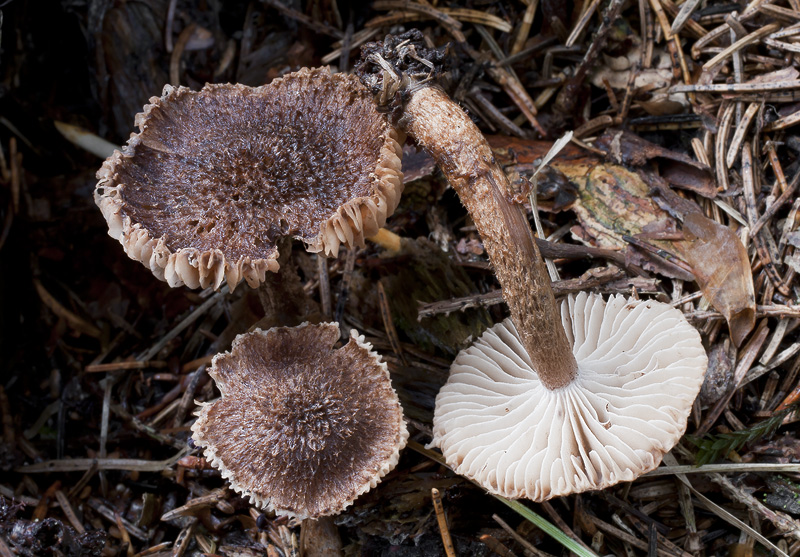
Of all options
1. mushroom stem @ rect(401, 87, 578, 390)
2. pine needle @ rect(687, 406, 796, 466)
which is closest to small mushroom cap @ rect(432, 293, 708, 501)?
mushroom stem @ rect(401, 87, 578, 390)

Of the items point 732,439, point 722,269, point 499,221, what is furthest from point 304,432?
point 722,269

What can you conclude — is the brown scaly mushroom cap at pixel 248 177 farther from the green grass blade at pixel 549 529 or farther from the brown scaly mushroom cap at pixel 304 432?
the green grass blade at pixel 549 529

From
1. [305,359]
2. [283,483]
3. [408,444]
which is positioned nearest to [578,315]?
[408,444]

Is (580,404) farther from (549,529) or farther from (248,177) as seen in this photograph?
(248,177)

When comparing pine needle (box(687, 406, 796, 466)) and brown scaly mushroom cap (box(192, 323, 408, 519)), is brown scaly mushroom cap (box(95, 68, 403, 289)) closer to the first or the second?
brown scaly mushroom cap (box(192, 323, 408, 519))

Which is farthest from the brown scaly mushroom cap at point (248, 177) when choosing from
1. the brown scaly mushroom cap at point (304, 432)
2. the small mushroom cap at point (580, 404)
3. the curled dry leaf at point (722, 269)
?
the curled dry leaf at point (722, 269)

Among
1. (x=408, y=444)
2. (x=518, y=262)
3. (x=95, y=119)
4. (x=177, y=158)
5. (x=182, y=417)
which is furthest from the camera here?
(x=95, y=119)

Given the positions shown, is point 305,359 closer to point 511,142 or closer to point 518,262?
point 518,262
